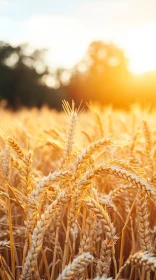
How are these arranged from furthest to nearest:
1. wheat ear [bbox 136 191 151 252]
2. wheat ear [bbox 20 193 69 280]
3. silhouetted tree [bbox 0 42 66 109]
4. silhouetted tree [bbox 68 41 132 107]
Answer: silhouetted tree [bbox 68 41 132 107], silhouetted tree [bbox 0 42 66 109], wheat ear [bbox 136 191 151 252], wheat ear [bbox 20 193 69 280]

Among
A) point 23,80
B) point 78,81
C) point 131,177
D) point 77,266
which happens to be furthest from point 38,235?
point 78,81

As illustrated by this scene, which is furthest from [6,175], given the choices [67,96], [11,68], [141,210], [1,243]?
[67,96]

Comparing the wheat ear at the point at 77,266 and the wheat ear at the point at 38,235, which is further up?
the wheat ear at the point at 38,235

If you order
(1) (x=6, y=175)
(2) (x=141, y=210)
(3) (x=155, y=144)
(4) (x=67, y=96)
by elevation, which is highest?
(4) (x=67, y=96)

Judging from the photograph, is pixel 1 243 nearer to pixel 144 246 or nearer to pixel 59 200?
pixel 59 200

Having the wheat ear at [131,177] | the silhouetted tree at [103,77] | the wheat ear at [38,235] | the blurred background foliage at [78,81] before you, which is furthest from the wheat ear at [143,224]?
the silhouetted tree at [103,77]

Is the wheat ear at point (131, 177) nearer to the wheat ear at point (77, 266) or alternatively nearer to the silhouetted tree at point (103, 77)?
the wheat ear at point (77, 266)

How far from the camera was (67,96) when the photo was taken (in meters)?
36.1

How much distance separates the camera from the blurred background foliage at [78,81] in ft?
105

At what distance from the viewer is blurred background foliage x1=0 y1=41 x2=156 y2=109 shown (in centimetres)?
3203

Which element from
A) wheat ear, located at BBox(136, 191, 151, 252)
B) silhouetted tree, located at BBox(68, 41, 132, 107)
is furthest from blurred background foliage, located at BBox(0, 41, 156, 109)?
wheat ear, located at BBox(136, 191, 151, 252)

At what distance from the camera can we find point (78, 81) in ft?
129

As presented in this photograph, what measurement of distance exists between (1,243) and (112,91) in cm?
3904

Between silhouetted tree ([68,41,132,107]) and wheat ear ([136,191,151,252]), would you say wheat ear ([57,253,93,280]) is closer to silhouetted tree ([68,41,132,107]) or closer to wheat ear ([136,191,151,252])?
wheat ear ([136,191,151,252])
